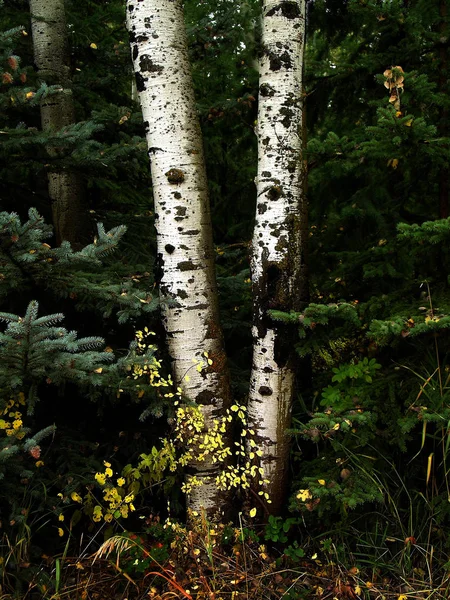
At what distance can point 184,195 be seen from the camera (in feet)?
9.83

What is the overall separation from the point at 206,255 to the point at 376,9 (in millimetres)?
1852

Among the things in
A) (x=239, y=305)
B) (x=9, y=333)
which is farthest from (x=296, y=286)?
(x=9, y=333)

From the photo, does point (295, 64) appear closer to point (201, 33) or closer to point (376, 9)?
point (376, 9)

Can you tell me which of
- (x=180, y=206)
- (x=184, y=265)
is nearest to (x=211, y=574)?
(x=184, y=265)

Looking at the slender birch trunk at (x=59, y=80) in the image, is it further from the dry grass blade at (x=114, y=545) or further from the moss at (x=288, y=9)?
the dry grass blade at (x=114, y=545)

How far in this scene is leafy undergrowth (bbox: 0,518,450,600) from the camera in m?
2.66

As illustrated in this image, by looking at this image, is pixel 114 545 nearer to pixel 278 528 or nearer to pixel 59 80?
pixel 278 528

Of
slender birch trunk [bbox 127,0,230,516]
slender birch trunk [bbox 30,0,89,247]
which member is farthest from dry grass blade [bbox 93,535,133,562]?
slender birch trunk [bbox 30,0,89,247]

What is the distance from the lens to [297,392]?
129 inches

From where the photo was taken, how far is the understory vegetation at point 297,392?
8.41 ft

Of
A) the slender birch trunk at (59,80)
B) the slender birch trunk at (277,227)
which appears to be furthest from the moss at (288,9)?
the slender birch trunk at (59,80)

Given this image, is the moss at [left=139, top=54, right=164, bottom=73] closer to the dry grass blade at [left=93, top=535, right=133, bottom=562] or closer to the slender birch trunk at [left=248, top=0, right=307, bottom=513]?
Result: the slender birch trunk at [left=248, top=0, right=307, bottom=513]

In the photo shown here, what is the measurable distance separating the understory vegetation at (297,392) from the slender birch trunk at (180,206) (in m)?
0.11

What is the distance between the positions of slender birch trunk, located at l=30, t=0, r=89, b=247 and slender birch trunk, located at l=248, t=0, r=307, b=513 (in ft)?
6.35
